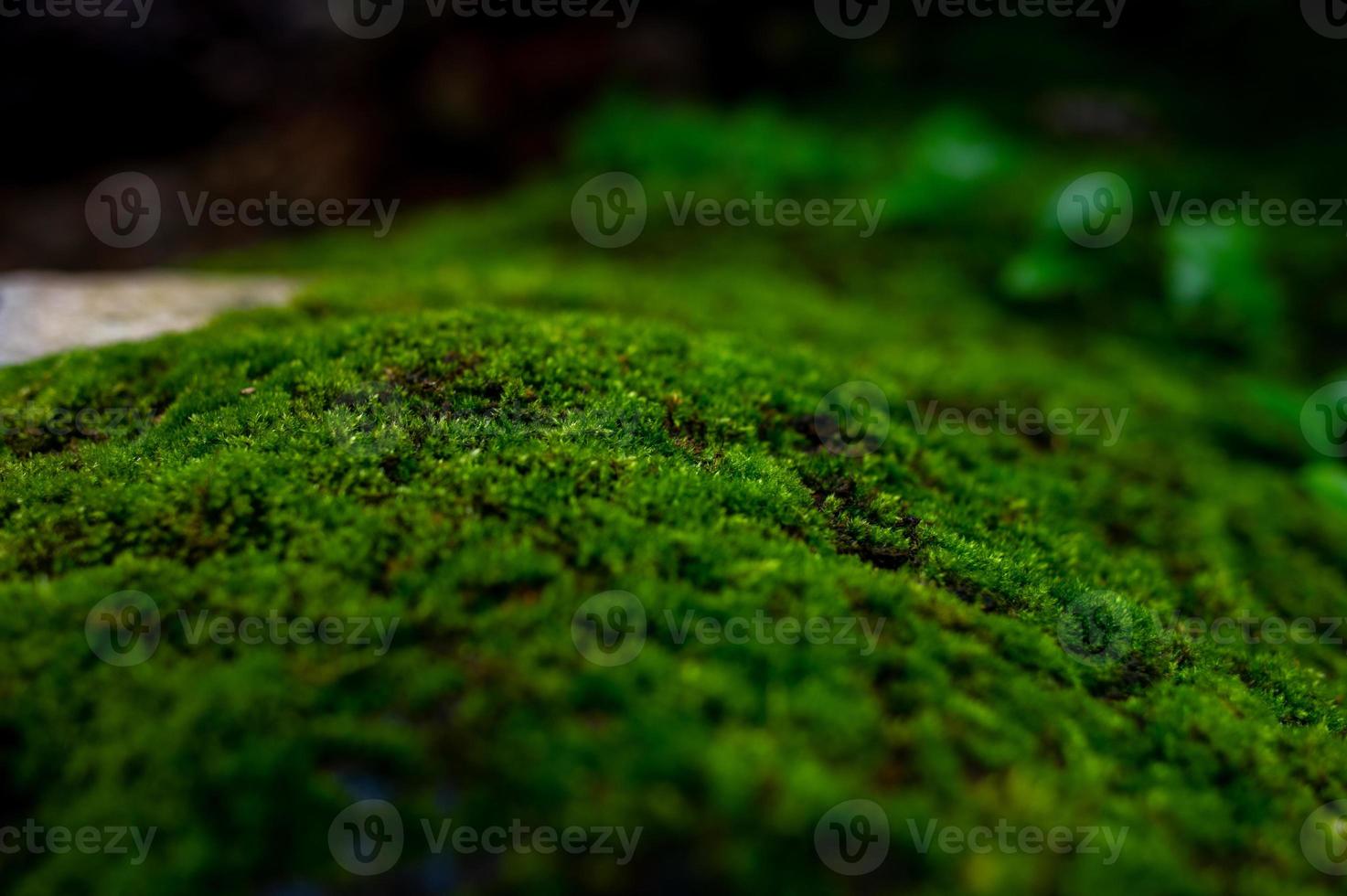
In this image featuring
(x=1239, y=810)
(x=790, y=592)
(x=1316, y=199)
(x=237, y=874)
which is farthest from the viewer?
(x=1316, y=199)

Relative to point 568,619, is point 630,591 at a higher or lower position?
higher

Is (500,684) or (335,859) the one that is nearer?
(335,859)

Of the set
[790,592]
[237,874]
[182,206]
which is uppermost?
[182,206]

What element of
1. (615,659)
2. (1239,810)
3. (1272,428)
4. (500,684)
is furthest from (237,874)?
(1272,428)

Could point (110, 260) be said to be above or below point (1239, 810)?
above

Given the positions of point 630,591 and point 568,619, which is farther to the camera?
point 630,591

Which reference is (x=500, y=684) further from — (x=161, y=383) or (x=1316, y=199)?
(x=1316, y=199)

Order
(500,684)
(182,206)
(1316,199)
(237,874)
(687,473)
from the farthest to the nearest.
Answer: (182,206)
(1316,199)
(687,473)
(500,684)
(237,874)
